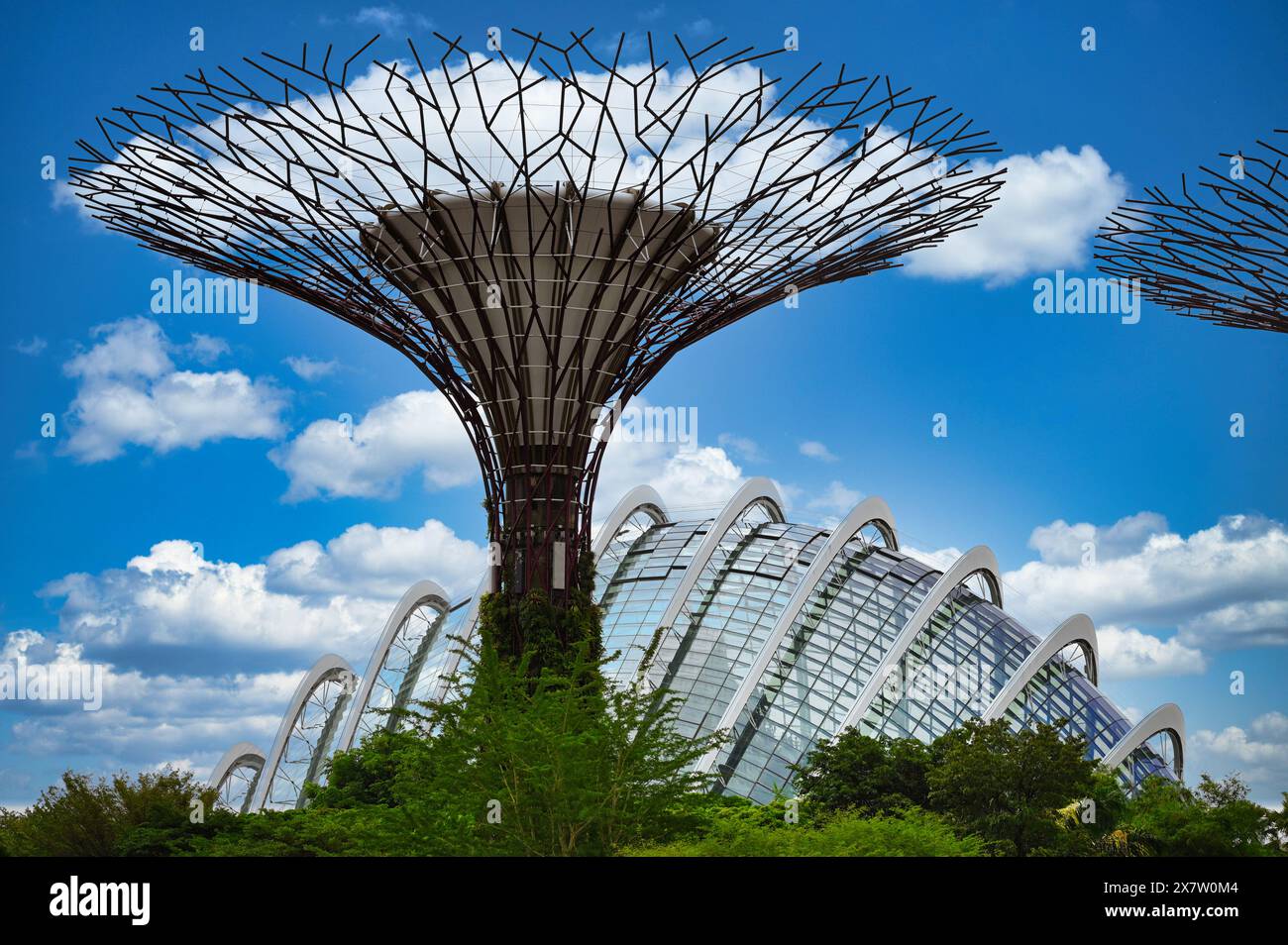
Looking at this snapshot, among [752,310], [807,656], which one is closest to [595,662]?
[752,310]

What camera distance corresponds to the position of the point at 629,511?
55812 millimetres

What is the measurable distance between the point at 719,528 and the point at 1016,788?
2308 centimetres

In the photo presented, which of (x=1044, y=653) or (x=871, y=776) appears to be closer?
(x=871, y=776)

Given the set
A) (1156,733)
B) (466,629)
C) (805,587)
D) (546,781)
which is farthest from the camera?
(466,629)

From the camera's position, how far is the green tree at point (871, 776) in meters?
33.9

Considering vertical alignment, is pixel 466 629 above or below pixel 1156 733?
above

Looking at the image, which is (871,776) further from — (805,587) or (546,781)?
(546,781)

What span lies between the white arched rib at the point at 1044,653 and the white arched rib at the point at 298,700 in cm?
2591

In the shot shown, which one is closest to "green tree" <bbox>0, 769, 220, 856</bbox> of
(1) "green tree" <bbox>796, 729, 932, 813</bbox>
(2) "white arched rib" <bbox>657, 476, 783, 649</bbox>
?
(1) "green tree" <bbox>796, 729, 932, 813</bbox>

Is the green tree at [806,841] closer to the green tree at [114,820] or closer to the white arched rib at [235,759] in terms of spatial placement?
the green tree at [114,820]

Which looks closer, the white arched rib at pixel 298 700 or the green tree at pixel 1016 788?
the green tree at pixel 1016 788

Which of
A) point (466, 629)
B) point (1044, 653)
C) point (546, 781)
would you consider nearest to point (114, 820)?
point (546, 781)

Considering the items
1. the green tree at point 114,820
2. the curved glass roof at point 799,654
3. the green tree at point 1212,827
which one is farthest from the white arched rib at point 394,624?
the green tree at point 1212,827
